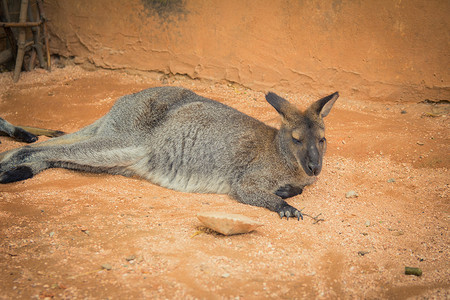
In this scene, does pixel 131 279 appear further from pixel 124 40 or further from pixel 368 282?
pixel 124 40

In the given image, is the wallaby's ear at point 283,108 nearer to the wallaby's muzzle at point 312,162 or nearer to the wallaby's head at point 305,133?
the wallaby's head at point 305,133

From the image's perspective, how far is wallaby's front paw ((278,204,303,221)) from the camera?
13.2 ft

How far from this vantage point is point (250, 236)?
139 inches

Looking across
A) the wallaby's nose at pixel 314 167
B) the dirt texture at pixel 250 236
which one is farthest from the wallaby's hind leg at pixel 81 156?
the wallaby's nose at pixel 314 167

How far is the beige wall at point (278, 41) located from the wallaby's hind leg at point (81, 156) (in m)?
3.37

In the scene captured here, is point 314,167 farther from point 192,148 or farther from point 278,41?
point 278,41

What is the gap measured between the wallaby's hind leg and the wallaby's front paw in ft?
6.41

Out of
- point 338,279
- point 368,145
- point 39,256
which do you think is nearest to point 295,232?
point 338,279

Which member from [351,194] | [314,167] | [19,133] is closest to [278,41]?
[351,194]

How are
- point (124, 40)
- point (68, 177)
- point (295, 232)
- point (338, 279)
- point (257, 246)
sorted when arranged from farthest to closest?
point (124, 40) → point (68, 177) → point (295, 232) → point (257, 246) → point (338, 279)

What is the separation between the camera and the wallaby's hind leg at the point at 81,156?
4.90 metres

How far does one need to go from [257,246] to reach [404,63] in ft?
15.7

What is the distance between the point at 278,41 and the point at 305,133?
11.4ft

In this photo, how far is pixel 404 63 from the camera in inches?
264
